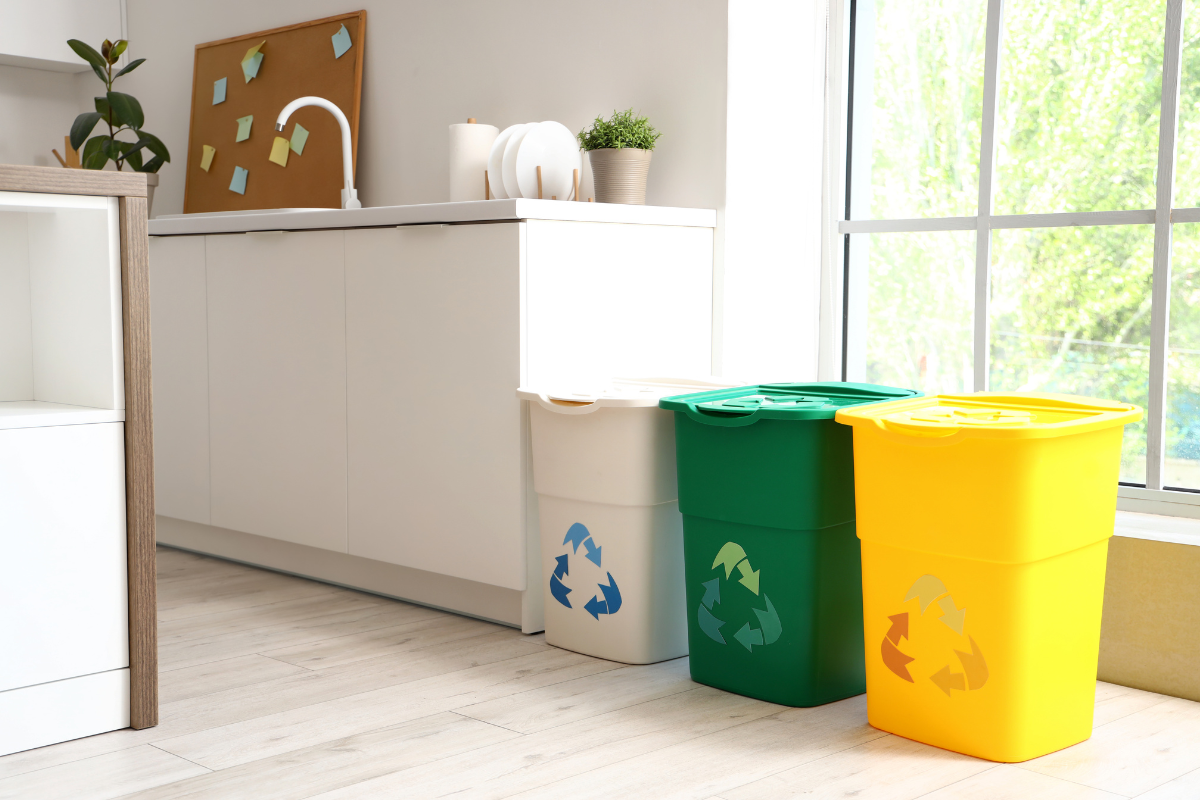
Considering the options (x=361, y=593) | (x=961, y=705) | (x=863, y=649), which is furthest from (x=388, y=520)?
(x=961, y=705)

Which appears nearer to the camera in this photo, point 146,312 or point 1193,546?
point 146,312

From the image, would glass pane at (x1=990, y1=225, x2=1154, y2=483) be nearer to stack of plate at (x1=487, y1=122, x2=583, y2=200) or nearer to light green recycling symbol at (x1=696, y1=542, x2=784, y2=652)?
light green recycling symbol at (x1=696, y1=542, x2=784, y2=652)

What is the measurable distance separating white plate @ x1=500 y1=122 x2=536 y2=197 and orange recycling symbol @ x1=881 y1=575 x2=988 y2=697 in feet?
4.62

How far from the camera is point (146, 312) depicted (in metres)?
1.88

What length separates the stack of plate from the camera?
2.71 metres

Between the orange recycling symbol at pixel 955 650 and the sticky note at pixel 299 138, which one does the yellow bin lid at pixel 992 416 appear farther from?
the sticky note at pixel 299 138

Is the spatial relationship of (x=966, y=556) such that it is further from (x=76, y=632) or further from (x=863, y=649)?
(x=76, y=632)

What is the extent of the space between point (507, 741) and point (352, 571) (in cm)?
114

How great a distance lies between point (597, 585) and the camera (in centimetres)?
228

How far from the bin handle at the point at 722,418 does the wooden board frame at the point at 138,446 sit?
3.06 feet

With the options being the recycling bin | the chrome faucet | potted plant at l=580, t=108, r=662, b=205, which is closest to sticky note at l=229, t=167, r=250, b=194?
the chrome faucet

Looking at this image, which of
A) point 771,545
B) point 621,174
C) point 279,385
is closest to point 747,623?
point 771,545

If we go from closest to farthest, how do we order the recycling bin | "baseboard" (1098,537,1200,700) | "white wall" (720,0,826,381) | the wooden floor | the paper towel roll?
the wooden floor, "baseboard" (1098,537,1200,700), the recycling bin, "white wall" (720,0,826,381), the paper towel roll

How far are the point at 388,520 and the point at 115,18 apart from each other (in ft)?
9.14
